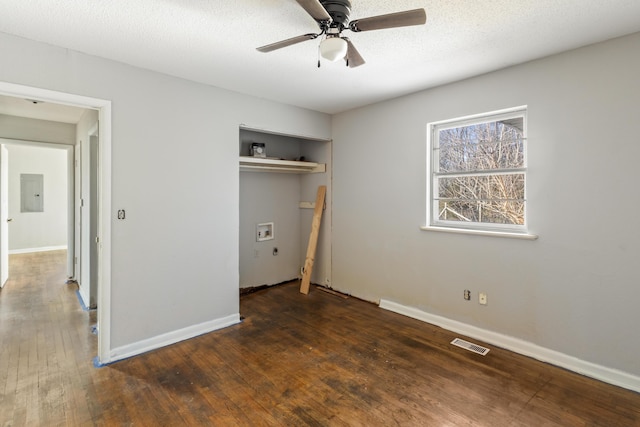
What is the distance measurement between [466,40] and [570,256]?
6.17 ft

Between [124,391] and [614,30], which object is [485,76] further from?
[124,391]

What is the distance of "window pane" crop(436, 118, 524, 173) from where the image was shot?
2.90 metres

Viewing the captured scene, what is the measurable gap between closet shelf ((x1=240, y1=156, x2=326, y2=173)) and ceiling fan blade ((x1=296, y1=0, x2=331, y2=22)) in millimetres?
2347

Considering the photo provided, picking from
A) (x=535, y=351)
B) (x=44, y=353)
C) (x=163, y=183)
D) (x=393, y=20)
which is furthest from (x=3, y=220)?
(x=535, y=351)

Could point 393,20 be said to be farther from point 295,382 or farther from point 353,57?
point 295,382

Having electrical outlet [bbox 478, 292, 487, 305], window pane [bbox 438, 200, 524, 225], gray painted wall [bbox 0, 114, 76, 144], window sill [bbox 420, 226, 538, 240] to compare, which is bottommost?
electrical outlet [bbox 478, 292, 487, 305]

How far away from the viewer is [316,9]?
61.7 inches

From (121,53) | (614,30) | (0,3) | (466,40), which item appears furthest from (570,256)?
(0,3)

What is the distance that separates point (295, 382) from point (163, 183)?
2088 millimetres

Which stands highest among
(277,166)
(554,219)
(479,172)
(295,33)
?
(295,33)

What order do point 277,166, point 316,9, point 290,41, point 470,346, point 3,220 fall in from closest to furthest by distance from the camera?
point 316,9
point 290,41
point 470,346
point 277,166
point 3,220

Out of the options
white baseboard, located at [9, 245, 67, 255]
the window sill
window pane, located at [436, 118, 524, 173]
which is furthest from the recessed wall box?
white baseboard, located at [9, 245, 67, 255]

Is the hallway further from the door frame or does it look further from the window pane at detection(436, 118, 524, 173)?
the window pane at detection(436, 118, 524, 173)

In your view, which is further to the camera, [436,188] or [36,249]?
[36,249]
